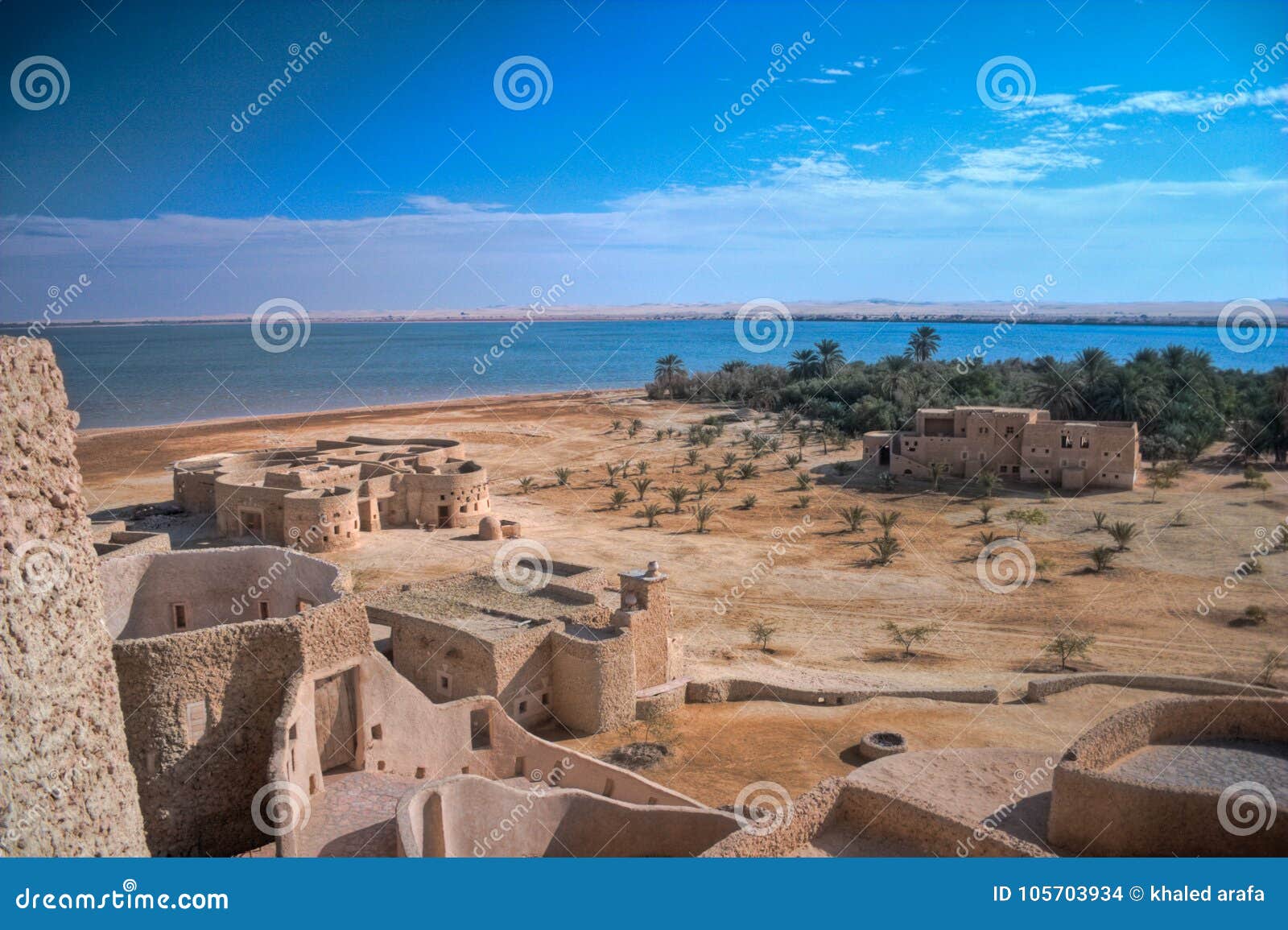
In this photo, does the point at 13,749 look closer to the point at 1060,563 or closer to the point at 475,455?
the point at 1060,563

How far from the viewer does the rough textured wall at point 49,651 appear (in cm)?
453

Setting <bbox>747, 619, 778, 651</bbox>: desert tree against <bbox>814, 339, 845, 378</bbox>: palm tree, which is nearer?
<bbox>747, 619, 778, 651</bbox>: desert tree

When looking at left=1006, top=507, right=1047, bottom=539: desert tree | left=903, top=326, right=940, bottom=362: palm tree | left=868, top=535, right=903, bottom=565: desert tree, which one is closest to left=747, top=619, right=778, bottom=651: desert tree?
left=868, top=535, right=903, bottom=565: desert tree

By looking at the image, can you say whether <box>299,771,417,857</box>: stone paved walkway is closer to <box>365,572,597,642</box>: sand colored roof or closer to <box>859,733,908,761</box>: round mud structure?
<box>365,572,597,642</box>: sand colored roof
